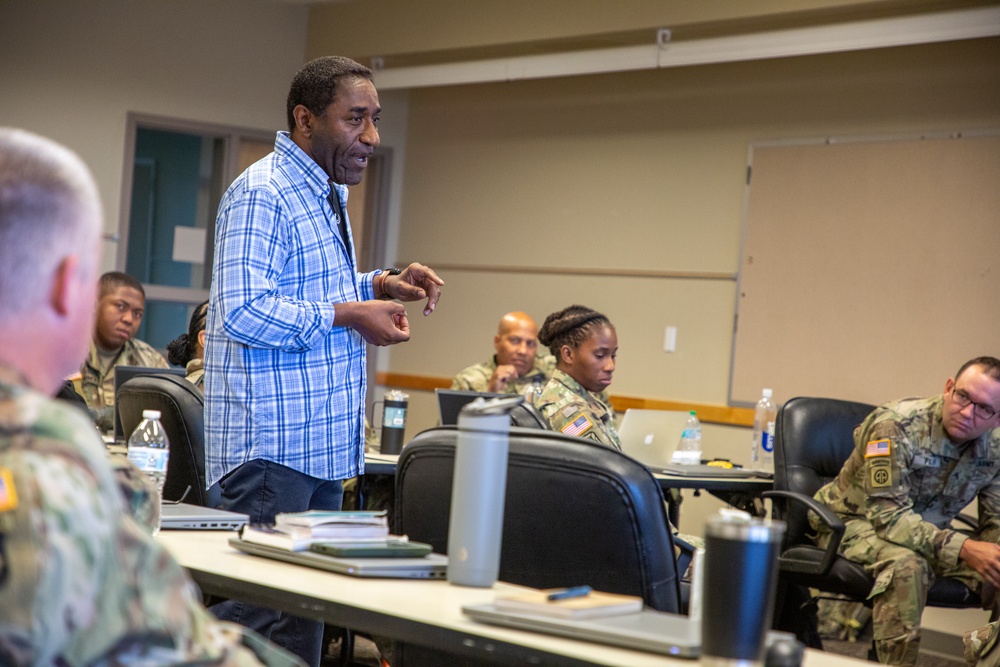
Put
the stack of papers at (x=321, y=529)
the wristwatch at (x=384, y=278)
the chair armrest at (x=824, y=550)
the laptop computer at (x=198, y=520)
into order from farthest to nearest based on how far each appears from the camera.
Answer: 1. the chair armrest at (x=824, y=550)
2. the wristwatch at (x=384, y=278)
3. the laptop computer at (x=198, y=520)
4. the stack of papers at (x=321, y=529)

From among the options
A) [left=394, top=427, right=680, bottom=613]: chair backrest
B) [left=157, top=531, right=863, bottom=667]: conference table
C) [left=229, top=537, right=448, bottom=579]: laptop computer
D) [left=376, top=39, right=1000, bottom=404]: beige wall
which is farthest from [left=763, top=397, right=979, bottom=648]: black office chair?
[left=157, top=531, right=863, bottom=667]: conference table

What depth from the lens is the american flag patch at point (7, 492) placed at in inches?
33.1

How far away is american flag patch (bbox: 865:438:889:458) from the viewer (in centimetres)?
410

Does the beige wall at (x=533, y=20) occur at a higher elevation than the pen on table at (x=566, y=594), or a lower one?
higher

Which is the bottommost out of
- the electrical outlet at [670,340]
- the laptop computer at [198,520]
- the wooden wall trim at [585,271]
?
the laptop computer at [198,520]

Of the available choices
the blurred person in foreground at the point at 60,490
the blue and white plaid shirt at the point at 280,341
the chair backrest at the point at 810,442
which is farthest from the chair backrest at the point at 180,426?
the chair backrest at the point at 810,442

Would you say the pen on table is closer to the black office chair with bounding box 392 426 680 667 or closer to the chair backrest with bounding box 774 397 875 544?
the black office chair with bounding box 392 426 680 667

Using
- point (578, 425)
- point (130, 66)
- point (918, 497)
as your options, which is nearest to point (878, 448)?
point (918, 497)

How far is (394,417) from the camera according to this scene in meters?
4.59

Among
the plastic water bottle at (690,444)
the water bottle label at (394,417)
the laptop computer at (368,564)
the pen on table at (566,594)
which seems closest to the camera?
the pen on table at (566,594)

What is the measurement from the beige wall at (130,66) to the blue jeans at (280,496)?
524 centimetres

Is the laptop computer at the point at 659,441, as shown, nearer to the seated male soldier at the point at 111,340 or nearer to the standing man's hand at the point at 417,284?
the standing man's hand at the point at 417,284

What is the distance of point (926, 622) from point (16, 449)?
17.6ft

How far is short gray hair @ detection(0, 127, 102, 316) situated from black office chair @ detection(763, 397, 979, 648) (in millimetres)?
3176
